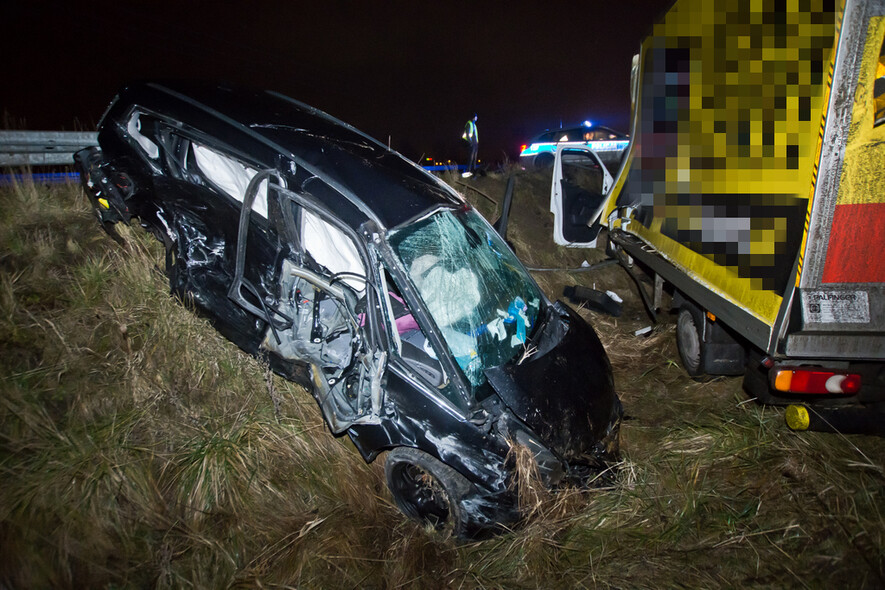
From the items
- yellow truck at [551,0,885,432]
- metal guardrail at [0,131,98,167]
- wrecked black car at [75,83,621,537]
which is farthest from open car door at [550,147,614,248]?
metal guardrail at [0,131,98,167]

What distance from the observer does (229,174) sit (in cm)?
341

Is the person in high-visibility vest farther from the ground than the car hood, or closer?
farther from the ground

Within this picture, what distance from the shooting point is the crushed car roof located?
9.53 ft

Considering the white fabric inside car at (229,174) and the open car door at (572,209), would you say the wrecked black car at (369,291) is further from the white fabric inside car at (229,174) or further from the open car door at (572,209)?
the open car door at (572,209)

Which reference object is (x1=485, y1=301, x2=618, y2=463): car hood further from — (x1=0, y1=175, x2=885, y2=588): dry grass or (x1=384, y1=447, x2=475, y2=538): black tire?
(x1=384, y1=447, x2=475, y2=538): black tire

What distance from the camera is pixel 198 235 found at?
3354 mm

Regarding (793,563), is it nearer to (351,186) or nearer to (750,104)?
Result: (750,104)

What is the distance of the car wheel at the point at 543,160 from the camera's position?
884 centimetres

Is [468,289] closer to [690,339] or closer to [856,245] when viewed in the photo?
[856,245]

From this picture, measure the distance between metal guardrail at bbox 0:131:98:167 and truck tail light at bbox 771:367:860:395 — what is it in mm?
5801

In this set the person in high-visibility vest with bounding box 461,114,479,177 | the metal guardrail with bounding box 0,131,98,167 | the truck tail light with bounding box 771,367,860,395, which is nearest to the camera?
the truck tail light with bounding box 771,367,860,395

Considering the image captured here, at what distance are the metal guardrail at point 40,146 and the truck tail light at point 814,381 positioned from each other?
5801 mm

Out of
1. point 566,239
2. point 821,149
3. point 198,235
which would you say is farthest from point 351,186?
point 566,239

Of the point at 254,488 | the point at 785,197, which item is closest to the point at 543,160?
the point at 785,197
